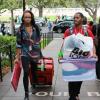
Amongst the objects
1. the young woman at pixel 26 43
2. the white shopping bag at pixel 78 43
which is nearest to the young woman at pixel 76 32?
the white shopping bag at pixel 78 43

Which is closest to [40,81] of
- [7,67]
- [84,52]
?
[84,52]

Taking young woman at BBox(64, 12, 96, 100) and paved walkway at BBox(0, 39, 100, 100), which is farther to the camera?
paved walkway at BBox(0, 39, 100, 100)

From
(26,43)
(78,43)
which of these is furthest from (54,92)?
(78,43)

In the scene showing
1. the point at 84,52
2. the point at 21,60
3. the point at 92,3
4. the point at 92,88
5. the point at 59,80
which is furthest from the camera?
the point at 92,3

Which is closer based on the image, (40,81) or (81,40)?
(81,40)

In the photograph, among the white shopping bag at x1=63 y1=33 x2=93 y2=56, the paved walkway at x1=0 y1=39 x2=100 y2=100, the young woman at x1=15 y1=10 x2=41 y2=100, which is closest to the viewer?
the white shopping bag at x1=63 y1=33 x2=93 y2=56

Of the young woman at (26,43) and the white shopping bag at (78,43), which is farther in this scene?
the young woman at (26,43)

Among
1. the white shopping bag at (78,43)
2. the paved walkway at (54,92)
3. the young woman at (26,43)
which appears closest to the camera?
the white shopping bag at (78,43)

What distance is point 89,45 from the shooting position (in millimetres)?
7172

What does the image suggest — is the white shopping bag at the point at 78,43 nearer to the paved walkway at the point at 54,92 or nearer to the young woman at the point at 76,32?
the young woman at the point at 76,32

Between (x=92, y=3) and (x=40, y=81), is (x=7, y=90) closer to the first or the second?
(x=40, y=81)

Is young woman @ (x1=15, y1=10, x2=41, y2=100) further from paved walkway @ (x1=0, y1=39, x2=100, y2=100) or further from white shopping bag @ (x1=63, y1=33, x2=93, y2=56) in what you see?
white shopping bag @ (x1=63, y1=33, x2=93, y2=56)

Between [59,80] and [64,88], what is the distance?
3.74 ft

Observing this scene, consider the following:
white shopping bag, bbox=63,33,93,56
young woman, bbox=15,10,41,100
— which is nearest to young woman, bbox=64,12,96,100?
→ white shopping bag, bbox=63,33,93,56
